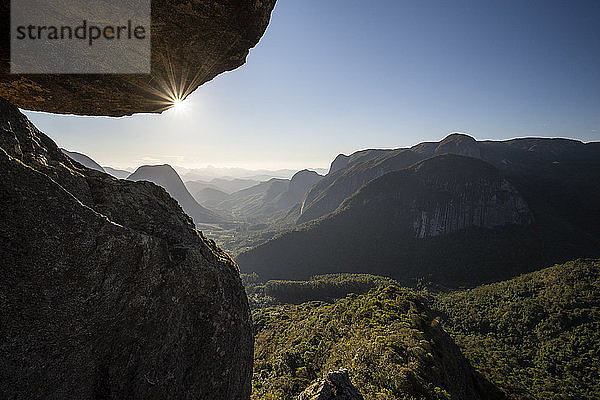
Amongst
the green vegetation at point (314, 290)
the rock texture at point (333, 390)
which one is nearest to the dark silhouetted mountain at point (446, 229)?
the green vegetation at point (314, 290)

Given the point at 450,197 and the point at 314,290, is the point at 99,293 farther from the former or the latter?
the point at 450,197

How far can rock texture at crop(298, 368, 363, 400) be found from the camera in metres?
10.7

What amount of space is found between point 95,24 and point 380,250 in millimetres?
169040

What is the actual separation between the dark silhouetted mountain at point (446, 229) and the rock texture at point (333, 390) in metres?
141

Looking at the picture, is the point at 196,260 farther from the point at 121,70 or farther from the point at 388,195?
the point at 388,195

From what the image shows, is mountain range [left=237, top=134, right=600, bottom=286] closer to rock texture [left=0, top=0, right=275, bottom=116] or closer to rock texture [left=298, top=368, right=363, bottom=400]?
rock texture [left=298, top=368, right=363, bottom=400]

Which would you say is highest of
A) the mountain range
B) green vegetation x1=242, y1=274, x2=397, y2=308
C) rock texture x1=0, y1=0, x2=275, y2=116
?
rock texture x1=0, y1=0, x2=275, y2=116

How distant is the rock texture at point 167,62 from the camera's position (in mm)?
7777

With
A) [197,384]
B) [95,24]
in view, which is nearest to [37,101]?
[95,24]

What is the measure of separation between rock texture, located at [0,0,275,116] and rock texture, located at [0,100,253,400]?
9.69ft

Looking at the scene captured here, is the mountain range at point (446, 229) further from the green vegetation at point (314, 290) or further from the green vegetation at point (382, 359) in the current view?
the green vegetation at point (382, 359)

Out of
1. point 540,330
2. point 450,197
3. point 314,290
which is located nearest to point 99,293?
point 540,330

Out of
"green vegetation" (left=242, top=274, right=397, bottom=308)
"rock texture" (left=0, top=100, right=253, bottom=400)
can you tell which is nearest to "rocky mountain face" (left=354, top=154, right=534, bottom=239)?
"green vegetation" (left=242, top=274, right=397, bottom=308)

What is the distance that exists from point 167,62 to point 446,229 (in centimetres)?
19615
